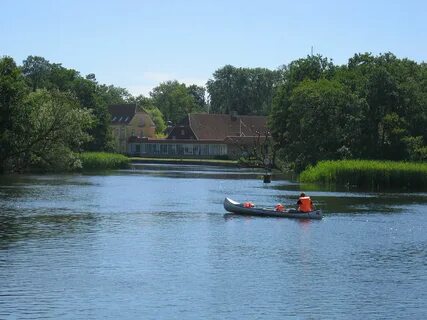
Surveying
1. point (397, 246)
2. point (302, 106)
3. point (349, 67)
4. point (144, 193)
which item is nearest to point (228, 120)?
point (349, 67)

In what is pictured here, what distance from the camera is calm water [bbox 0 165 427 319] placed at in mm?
24422

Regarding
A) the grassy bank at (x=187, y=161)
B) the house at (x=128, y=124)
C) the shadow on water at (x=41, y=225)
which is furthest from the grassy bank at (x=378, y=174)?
the house at (x=128, y=124)

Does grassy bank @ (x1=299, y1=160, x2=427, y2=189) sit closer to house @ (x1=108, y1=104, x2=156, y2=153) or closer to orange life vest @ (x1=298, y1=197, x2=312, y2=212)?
orange life vest @ (x1=298, y1=197, x2=312, y2=212)

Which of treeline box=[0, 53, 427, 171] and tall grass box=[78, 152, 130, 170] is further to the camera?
tall grass box=[78, 152, 130, 170]

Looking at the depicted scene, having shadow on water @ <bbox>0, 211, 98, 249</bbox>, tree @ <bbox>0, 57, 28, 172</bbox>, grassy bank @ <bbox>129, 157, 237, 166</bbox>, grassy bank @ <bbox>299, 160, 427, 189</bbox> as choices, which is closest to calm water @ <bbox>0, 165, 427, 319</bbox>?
shadow on water @ <bbox>0, 211, 98, 249</bbox>

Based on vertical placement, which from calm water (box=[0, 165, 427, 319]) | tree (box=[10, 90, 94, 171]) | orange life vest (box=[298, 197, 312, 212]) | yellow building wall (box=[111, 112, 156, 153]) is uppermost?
yellow building wall (box=[111, 112, 156, 153])

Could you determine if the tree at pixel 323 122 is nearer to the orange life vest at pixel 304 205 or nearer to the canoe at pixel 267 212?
the canoe at pixel 267 212

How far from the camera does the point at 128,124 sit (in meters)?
184

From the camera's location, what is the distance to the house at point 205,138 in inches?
6368

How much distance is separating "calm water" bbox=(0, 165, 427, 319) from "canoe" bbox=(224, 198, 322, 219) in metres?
0.54

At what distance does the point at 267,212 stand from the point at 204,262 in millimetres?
17389

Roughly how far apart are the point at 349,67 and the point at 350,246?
79.8 m

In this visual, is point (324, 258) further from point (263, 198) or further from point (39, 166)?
point (39, 166)

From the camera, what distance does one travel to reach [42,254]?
32875mm
